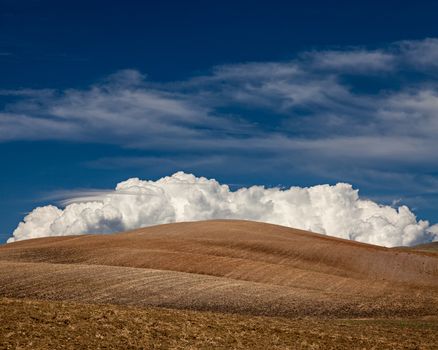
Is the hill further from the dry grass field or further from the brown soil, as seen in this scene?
the brown soil

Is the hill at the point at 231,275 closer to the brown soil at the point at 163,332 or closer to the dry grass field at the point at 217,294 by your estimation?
the dry grass field at the point at 217,294

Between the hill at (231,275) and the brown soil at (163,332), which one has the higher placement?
the hill at (231,275)

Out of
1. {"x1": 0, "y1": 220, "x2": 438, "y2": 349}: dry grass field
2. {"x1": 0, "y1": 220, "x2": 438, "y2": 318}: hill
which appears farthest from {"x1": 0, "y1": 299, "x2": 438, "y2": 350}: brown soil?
{"x1": 0, "y1": 220, "x2": 438, "y2": 318}: hill

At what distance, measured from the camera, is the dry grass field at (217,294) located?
2523 cm

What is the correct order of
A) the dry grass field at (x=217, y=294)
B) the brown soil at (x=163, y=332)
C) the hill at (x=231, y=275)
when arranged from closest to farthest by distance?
the brown soil at (x=163, y=332) → the dry grass field at (x=217, y=294) → the hill at (x=231, y=275)

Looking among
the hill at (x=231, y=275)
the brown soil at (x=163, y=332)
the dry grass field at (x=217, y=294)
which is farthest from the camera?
A: the hill at (x=231, y=275)

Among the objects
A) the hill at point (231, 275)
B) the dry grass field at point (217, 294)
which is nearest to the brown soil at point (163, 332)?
the dry grass field at point (217, 294)

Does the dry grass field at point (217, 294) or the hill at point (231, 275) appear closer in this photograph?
the dry grass field at point (217, 294)

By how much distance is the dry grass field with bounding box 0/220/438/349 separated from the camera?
25.2 metres

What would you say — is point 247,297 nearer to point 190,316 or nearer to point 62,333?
point 190,316

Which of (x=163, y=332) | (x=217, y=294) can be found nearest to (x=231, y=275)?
(x=217, y=294)

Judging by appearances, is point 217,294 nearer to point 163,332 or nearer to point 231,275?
point 231,275

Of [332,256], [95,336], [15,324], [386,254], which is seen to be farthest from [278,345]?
[386,254]

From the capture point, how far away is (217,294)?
146 feet
